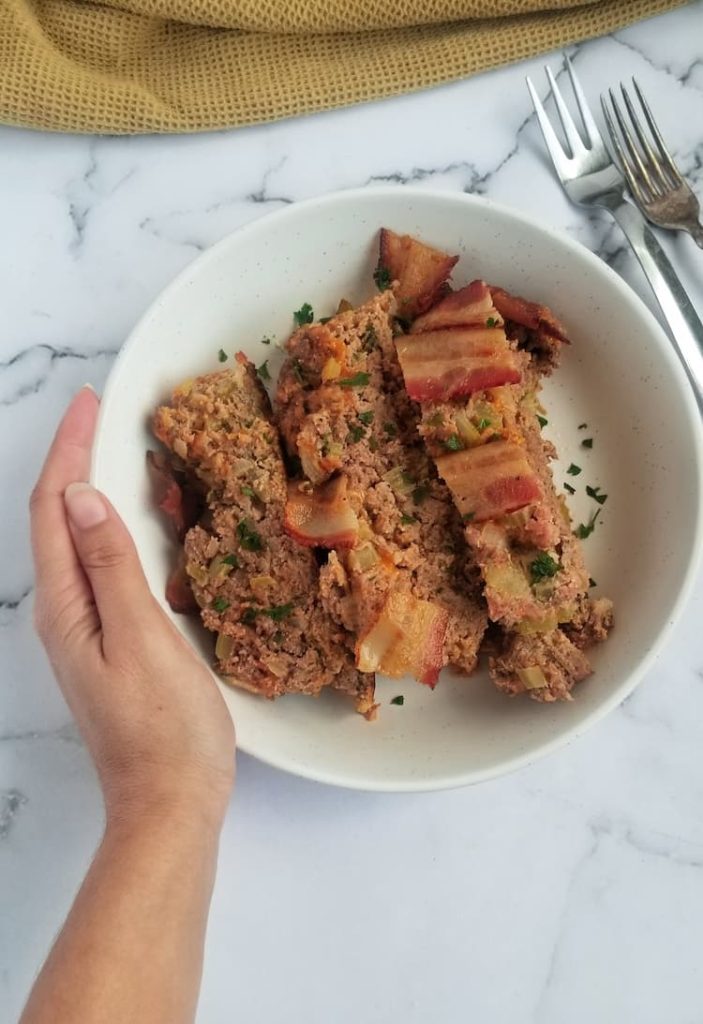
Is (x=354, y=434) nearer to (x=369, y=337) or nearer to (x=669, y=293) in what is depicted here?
(x=369, y=337)

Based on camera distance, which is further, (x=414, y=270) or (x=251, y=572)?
(x=414, y=270)

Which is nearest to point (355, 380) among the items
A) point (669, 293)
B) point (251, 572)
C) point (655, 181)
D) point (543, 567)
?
point (251, 572)

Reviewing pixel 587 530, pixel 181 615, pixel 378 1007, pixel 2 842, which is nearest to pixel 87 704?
pixel 181 615

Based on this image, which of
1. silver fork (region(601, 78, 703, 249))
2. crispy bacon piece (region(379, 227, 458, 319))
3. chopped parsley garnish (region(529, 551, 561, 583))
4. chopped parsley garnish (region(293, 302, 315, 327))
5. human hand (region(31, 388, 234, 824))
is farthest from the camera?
silver fork (region(601, 78, 703, 249))

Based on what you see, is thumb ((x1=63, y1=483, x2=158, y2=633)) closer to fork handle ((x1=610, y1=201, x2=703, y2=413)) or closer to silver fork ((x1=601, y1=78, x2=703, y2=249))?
fork handle ((x1=610, y1=201, x2=703, y2=413))

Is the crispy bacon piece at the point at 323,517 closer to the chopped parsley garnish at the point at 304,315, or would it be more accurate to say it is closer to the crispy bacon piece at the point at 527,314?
the chopped parsley garnish at the point at 304,315

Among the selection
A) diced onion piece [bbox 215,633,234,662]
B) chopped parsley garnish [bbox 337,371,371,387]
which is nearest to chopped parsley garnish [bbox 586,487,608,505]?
chopped parsley garnish [bbox 337,371,371,387]

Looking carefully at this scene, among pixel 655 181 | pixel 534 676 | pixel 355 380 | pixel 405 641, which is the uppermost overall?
pixel 655 181
